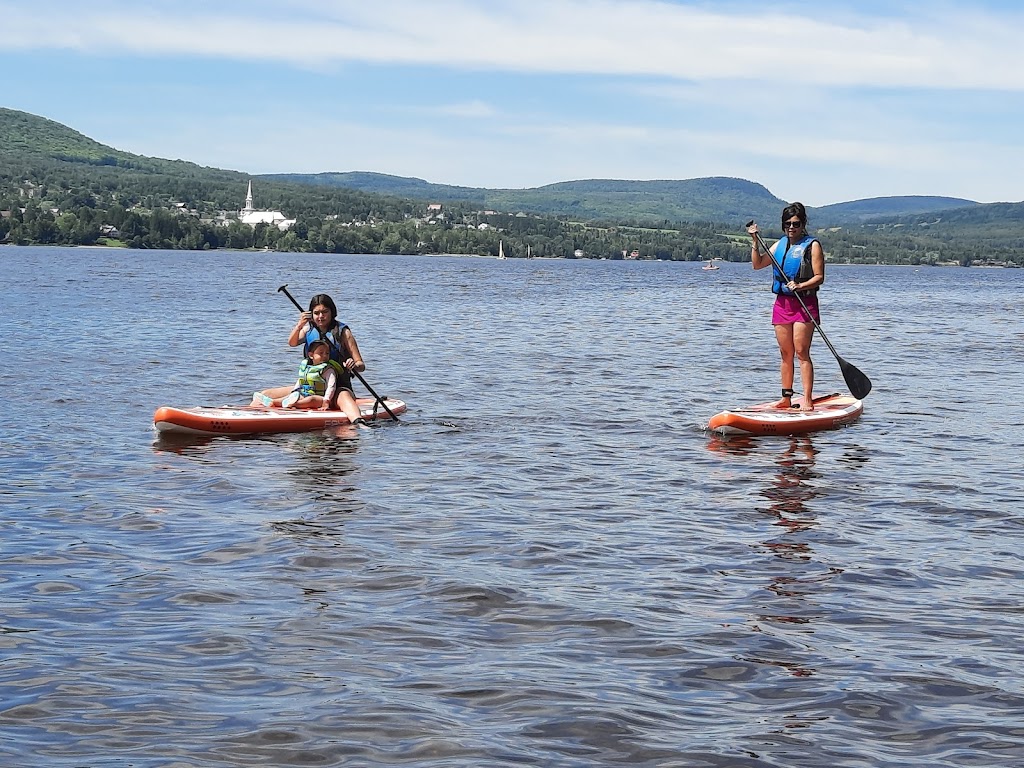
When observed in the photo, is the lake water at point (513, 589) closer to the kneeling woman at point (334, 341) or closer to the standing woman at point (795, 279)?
the kneeling woman at point (334, 341)

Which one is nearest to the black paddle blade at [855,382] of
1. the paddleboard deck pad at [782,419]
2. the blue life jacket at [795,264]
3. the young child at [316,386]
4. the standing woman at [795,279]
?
the paddleboard deck pad at [782,419]

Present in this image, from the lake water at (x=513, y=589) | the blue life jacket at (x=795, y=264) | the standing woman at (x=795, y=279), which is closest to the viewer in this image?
the lake water at (x=513, y=589)

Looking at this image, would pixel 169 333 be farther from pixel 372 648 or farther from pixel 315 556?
pixel 372 648

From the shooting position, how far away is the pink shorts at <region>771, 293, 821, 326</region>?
51.1ft

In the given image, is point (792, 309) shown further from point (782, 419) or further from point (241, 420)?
point (241, 420)

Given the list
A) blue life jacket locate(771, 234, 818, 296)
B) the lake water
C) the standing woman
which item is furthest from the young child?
blue life jacket locate(771, 234, 818, 296)

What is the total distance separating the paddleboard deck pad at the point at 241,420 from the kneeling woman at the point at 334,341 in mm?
259

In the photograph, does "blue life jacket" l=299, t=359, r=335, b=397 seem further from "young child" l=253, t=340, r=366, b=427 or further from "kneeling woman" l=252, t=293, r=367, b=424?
"kneeling woman" l=252, t=293, r=367, b=424

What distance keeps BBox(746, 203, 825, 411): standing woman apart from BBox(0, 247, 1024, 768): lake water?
1481mm

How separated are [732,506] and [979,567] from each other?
8.60 ft

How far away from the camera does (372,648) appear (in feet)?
23.1

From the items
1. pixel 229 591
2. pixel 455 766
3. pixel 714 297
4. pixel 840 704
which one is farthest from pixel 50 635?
pixel 714 297

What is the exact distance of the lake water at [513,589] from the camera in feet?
19.4

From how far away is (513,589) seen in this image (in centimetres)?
828
